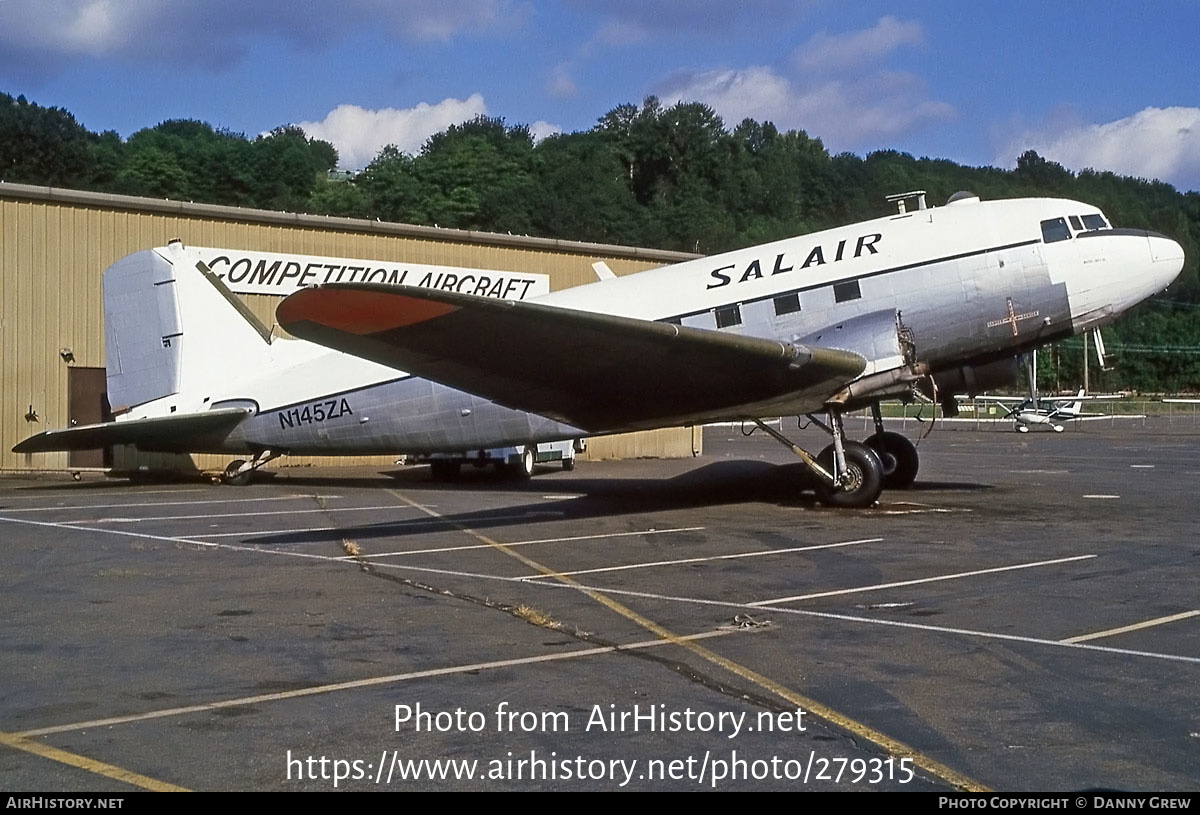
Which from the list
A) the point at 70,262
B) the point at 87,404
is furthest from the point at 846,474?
the point at 70,262

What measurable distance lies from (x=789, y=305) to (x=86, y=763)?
13.1 m

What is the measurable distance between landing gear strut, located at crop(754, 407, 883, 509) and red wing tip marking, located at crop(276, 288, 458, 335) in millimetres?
6078

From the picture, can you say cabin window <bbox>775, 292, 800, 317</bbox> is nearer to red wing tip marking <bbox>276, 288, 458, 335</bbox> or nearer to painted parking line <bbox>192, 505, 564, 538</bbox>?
painted parking line <bbox>192, 505, 564, 538</bbox>

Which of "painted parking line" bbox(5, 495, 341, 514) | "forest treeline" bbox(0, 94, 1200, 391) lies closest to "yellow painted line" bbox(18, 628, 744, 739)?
"painted parking line" bbox(5, 495, 341, 514)

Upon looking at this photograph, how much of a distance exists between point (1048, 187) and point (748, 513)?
268 feet

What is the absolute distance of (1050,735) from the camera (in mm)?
5664

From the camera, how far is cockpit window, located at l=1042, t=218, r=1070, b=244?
16344 millimetres

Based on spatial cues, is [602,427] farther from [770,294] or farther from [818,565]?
[818,565]

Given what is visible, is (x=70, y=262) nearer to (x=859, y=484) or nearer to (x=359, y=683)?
(x=859, y=484)

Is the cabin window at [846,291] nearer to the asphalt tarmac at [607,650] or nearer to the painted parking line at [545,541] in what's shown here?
the asphalt tarmac at [607,650]

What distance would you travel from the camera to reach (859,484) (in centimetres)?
1614

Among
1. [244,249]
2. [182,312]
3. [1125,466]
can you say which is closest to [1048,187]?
[1125,466]

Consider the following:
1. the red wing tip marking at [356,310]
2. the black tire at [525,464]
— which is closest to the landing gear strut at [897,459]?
the black tire at [525,464]
